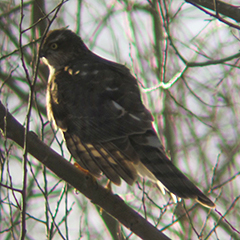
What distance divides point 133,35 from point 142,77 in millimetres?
808

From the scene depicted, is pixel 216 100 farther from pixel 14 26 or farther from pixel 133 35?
pixel 14 26

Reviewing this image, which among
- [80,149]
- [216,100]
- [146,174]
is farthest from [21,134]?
[216,100]

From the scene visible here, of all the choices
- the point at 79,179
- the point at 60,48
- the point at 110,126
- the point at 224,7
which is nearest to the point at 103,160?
the point at 110,126

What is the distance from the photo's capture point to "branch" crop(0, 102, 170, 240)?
10.1 ft

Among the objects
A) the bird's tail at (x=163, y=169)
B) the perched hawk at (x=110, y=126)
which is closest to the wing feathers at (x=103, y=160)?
the perched hawk at (x=110, y=126)

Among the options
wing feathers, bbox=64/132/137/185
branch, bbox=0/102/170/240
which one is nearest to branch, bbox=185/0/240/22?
wing feathers, bbox=64/132/137/185

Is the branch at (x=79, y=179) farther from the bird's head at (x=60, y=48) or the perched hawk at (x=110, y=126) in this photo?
the bird's head at (x=60, y=48)

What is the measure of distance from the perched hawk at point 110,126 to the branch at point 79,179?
0.33 m

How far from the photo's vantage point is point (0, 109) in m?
3.12

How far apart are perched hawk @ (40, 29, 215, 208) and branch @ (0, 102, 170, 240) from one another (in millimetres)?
326

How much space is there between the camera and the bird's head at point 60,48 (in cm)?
506

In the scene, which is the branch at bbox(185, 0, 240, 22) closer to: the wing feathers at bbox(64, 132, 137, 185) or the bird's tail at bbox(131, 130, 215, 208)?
the bird's tail at bbox(131, 130, 215, 208)

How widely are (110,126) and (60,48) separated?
1.65 m

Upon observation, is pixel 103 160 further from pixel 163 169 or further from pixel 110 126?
pixel 163 169
